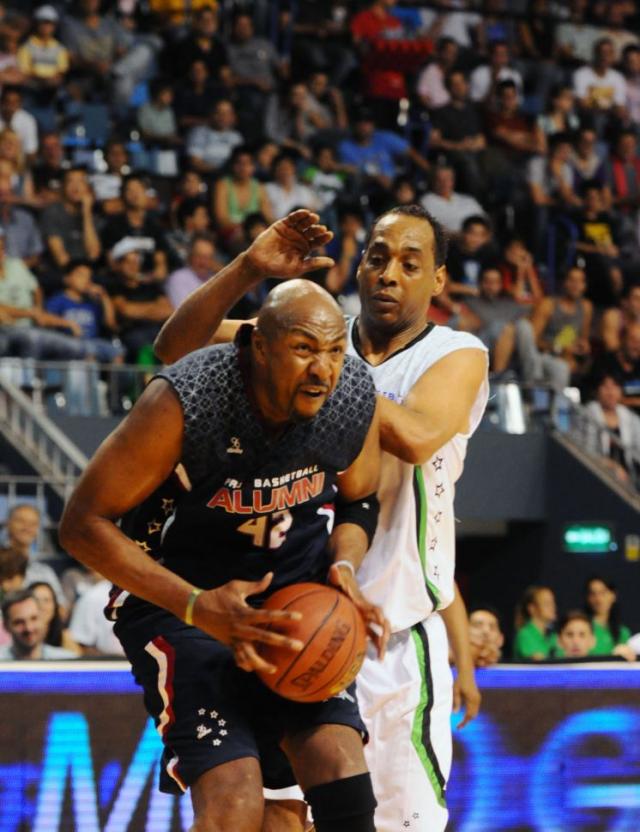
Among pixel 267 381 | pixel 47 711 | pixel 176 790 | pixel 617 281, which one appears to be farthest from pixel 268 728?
pixel 617 281

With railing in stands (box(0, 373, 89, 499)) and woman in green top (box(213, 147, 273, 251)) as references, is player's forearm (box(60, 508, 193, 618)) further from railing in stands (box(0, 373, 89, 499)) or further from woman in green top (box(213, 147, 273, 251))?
woman in green top (box(213, 147, 273, 251))

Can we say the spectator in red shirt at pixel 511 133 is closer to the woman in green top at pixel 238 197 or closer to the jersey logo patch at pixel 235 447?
the woman in green top at pixel 238 197

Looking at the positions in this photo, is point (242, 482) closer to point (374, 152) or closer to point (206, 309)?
point (206, 309)

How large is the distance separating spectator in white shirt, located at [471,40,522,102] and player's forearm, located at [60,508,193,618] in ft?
43.9

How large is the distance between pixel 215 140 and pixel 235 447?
420 inches

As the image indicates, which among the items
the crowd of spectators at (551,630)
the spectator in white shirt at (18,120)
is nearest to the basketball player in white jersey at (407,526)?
the crowd of spectators at (551,630)

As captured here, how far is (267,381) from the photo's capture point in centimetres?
401

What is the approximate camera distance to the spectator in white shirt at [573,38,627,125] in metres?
17.3

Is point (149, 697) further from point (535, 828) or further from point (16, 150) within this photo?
point (16, 150)

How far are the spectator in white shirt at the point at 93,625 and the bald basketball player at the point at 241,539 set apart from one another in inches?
180

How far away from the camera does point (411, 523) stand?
4.79m

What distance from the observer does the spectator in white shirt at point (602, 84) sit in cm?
1733

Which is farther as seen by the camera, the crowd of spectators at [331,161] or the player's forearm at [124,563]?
the crowd of spectators at [331,161]

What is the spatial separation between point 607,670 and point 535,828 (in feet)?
2.52
